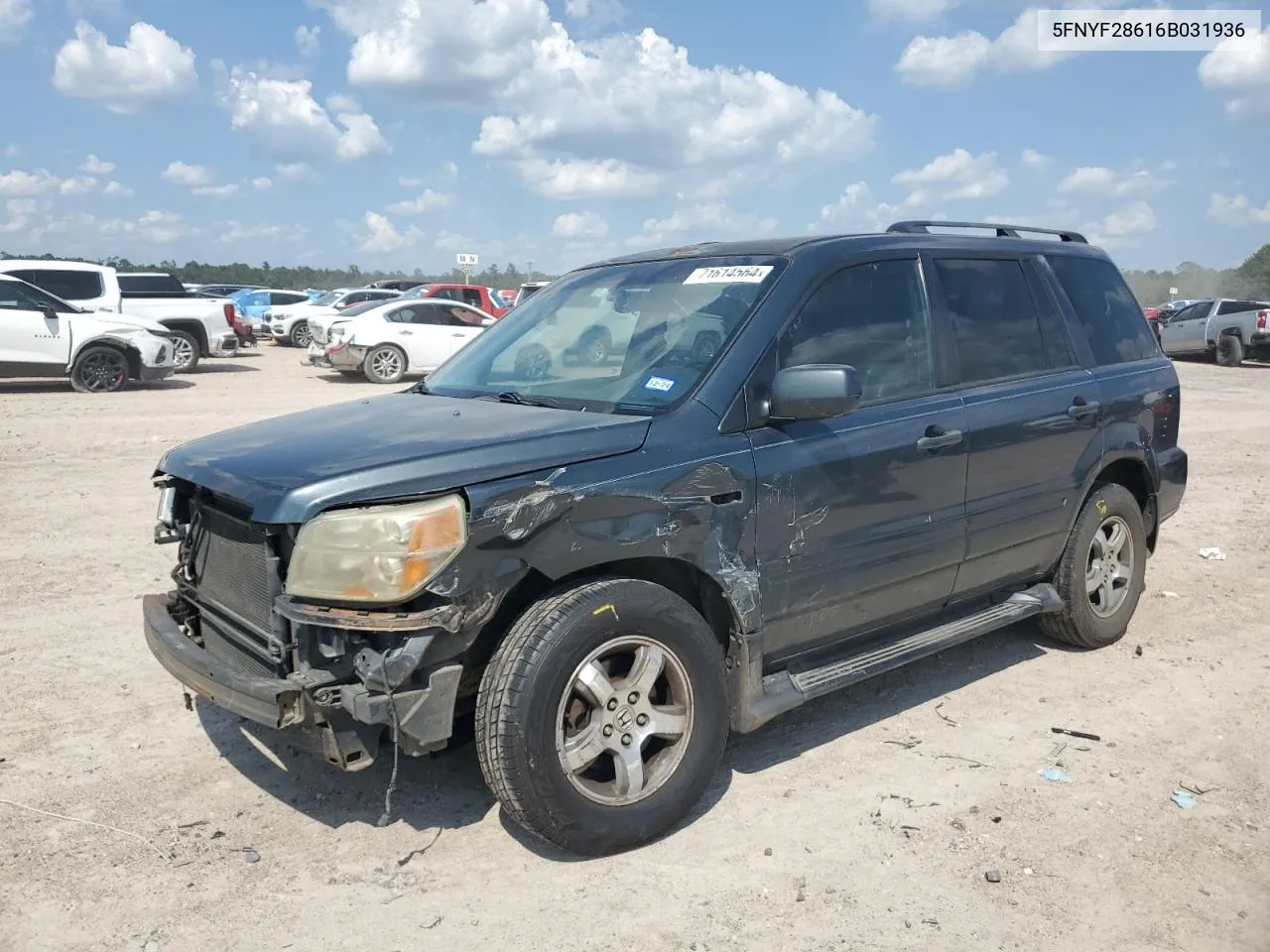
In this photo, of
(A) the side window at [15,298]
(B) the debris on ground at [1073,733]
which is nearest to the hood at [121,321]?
(A) the side window at [15,298]

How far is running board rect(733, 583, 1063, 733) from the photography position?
3.60m

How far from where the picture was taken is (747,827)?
349 centimetres

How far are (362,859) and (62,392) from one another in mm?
14695

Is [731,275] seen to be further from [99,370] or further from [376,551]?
[99,370]

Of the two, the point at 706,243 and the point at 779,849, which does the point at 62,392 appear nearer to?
the point at 706,243

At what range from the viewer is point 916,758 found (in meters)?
4.02

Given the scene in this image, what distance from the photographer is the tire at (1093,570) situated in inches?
197

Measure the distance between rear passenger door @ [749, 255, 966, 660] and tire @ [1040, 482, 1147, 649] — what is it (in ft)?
3.30

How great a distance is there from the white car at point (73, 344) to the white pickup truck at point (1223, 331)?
2072 centimetres

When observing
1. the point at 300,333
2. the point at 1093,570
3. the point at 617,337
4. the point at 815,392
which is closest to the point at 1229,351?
the point at 1093,570

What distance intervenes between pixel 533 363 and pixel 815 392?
1363 mm

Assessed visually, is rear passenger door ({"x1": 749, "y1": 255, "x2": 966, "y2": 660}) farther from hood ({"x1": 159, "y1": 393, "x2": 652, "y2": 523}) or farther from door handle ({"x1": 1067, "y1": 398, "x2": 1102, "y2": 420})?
door handle ({"x1": 1067, "y1": 398, "x2": 1102, "y2": 420})

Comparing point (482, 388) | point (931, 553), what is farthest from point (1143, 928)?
point (482, 388)

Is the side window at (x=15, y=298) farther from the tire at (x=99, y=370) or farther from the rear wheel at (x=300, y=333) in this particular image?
the rear wheel at (x=300, y=333)
